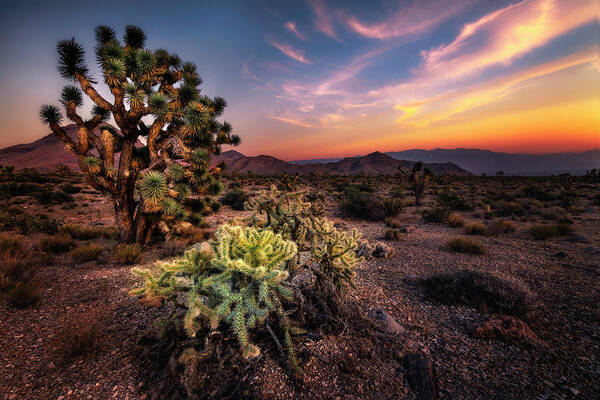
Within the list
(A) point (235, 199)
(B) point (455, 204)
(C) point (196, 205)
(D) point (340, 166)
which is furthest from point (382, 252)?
(D) point (340, 166)

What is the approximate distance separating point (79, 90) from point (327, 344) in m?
9.92

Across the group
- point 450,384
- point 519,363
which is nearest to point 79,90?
point 450,384

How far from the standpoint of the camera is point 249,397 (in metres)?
2.01

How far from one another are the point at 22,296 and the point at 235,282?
3.85 m

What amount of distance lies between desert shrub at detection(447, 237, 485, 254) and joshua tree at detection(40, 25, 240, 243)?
7.79 m

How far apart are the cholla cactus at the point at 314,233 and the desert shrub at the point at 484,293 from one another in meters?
1.97

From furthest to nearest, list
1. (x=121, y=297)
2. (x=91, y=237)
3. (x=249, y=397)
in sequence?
(x=91, y=237)
(x=121, y=297)
(x=249, y=397)

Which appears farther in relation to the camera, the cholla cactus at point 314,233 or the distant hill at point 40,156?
the distant hill at point 40,156

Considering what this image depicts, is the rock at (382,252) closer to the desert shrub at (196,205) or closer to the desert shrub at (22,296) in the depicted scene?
the desert shrub at (196,205)

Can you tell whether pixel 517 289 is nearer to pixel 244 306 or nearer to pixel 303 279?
pixel 303 279

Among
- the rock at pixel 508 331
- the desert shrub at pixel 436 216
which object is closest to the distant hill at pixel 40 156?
the desert shrub at pixel 436 216

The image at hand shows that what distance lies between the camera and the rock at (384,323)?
295 centimetres

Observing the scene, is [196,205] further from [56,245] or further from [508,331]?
[508,331]

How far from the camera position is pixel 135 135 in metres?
7.43
